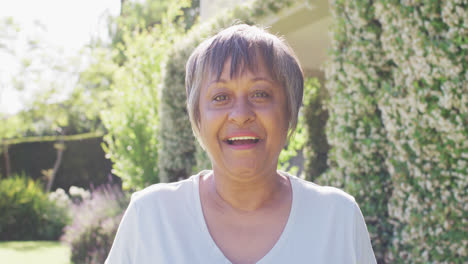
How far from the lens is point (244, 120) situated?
1599 mm

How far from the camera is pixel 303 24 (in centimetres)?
614

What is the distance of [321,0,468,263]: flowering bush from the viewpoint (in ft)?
9.46

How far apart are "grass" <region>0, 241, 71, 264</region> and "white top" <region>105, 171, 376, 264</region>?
23.5 ft

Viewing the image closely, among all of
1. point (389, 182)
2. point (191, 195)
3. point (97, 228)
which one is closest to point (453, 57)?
point (389, 182)

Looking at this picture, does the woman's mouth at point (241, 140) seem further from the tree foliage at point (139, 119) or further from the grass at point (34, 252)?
the grass at point (34, 252)

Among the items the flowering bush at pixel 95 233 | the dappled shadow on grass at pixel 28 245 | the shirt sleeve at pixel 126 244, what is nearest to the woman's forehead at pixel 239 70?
the shirt sleeve at pixel 126 244

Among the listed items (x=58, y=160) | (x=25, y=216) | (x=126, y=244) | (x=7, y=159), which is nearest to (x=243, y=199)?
(x=126, y=244)

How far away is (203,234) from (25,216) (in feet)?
37.2

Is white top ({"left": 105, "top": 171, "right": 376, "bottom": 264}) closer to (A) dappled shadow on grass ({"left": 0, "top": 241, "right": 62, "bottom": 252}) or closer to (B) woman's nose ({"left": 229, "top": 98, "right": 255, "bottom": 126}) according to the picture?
(B) woman's nose ({"left": 229, "top": 98, "right": 255, "bottom": 126})

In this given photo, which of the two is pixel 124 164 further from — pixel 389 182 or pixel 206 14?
pixel 389 182

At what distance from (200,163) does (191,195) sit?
13.8 feet

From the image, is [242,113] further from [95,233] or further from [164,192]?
[95,233]

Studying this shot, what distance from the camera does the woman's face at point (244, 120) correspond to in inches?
63.6

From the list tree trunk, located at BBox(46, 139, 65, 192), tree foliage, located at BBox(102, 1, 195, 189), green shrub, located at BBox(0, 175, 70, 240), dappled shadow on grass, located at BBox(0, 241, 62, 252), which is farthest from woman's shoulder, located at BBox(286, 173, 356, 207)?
tree trunk, located at BBox(46, 139, 65, 192)
